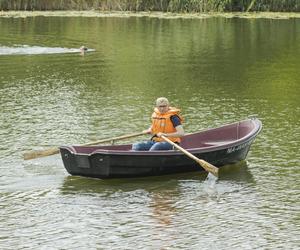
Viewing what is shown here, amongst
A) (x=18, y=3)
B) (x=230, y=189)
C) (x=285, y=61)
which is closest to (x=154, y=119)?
(x=230, y=189)

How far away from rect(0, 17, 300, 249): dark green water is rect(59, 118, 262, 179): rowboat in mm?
238

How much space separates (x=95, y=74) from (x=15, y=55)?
7260 mm

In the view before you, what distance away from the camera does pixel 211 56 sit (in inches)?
1453

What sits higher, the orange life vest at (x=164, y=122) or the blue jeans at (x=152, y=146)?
the orange life vest at (x=164, y=122)

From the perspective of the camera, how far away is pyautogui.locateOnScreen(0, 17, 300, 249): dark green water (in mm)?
13070

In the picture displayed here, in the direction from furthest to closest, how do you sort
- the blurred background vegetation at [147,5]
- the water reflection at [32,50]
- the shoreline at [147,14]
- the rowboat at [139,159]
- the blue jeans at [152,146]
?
1. the blurred background vegetation at [147,5]
2. the shoreline at [147,14]
3. the water reflection at [32,50]
4. the blue jeans at [152,146]
5. the rowboat at [139,159]

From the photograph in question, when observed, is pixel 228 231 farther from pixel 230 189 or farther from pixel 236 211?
pixel 230 189

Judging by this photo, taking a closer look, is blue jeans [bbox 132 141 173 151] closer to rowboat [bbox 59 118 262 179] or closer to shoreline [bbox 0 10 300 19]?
rowboat [bbox 59 118 262 179]

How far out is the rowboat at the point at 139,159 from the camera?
15320 millimetres

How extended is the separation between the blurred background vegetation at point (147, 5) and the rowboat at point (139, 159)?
42503 mm

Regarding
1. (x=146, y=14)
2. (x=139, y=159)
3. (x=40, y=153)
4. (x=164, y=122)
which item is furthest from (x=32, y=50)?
(x=139, y=159)

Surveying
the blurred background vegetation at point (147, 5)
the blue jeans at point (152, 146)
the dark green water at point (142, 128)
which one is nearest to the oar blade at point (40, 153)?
the dark green water at point (142, 128)

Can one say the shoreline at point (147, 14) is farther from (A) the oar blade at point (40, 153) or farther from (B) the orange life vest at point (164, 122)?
(B) the orange life vest at point (164, 122)

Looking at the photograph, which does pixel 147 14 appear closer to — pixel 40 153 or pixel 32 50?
pixel 32 50
